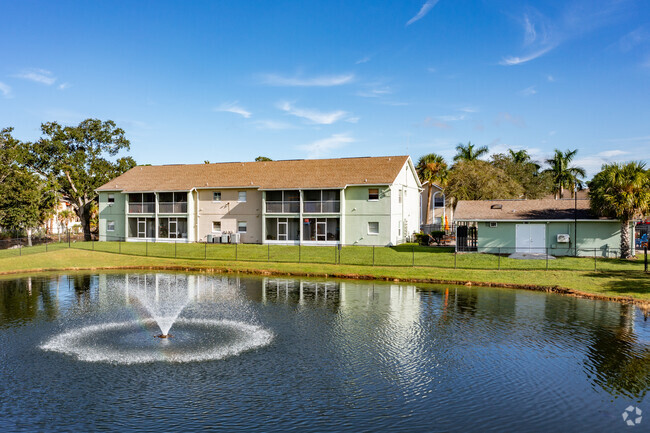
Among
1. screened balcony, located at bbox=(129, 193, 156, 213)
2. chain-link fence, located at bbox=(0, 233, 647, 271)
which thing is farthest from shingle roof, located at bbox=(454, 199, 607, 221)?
screened balcony, located at bbox=(129, 193, 156, 213)

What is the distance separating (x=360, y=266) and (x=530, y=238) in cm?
1496

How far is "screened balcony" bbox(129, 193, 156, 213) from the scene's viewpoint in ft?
183

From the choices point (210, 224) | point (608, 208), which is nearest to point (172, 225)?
point (210, 224)

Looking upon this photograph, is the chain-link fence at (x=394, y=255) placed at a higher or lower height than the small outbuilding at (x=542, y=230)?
lower

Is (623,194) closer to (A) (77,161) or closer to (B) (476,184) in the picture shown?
(B) (476,184)

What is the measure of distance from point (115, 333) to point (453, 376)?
12847mm

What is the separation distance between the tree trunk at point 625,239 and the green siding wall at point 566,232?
1.09 metres

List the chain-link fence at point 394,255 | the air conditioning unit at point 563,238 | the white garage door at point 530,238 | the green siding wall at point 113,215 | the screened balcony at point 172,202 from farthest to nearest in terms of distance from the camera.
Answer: the green siding wall at point 113,215
the screened balcony at point 172,202
the white garage door at point 530,238
the air conditioning unit at point 563,238
the chain-link fence at point 394,255

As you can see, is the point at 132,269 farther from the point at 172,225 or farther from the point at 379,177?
the point at 379,177

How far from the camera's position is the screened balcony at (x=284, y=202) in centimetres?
5116

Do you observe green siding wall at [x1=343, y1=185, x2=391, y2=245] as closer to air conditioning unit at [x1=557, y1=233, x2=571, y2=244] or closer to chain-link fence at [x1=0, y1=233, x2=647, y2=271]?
chain-link fence at [x1=0, y1=233, x2=647, y2=271]

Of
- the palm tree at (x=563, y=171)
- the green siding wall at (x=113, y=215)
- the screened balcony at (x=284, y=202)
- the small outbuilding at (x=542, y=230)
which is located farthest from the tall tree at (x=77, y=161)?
the palm tree at (x=563, y=171)

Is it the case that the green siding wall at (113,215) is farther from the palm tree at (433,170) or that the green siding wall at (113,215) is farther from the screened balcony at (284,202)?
the palm tree at (433,170)

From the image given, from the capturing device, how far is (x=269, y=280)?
34250 mm
